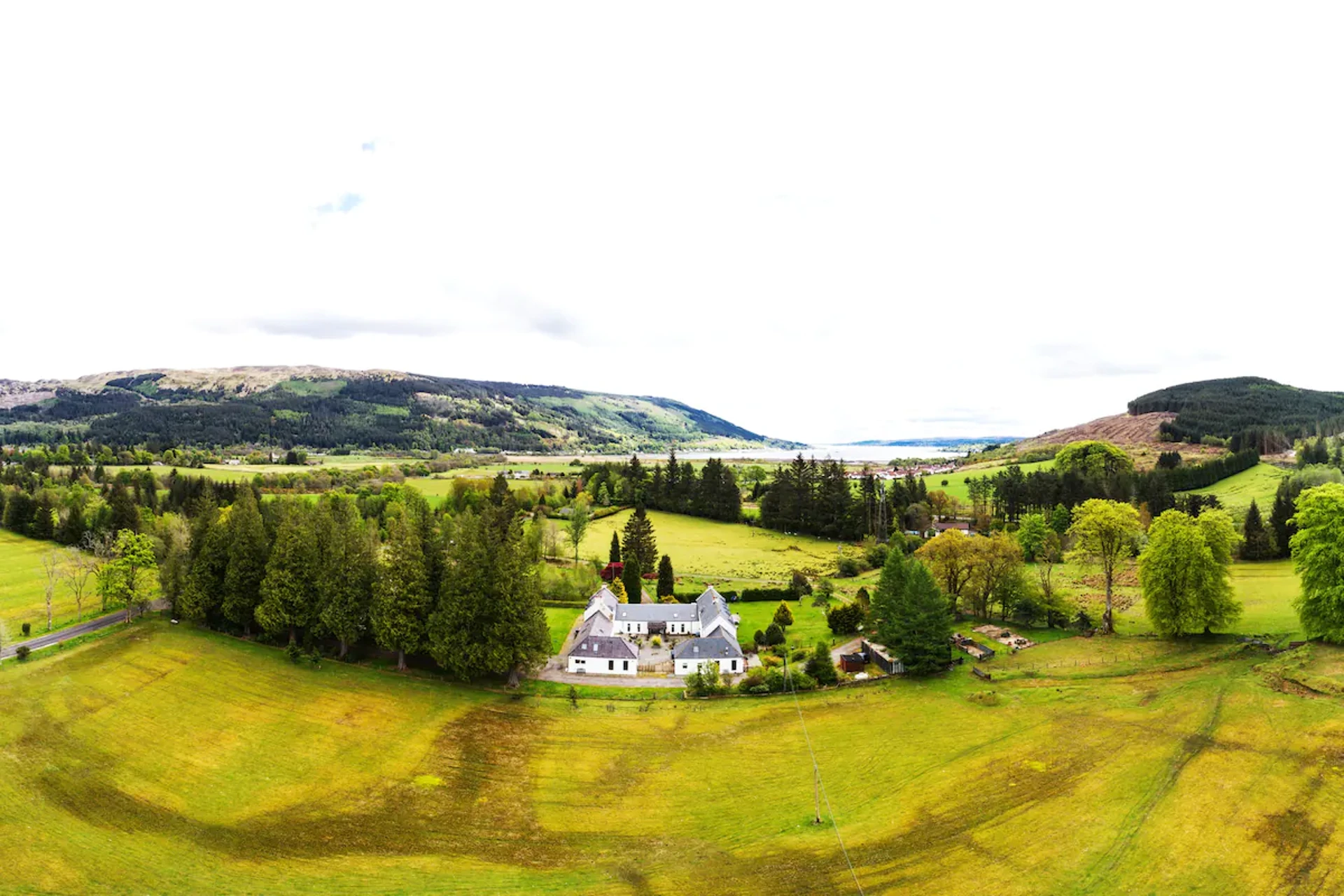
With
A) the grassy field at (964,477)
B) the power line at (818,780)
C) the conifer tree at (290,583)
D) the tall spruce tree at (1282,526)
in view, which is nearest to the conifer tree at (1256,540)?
the tall spruce tree at (1282,526)

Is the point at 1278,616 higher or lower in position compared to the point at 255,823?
higher

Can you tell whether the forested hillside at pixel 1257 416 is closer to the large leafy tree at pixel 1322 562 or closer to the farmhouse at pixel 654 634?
the large leafy tree at pixel 1322 562

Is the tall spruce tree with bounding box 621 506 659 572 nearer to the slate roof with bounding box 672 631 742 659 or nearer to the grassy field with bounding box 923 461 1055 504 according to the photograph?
the slate roof with bounding box 672 631 742 659

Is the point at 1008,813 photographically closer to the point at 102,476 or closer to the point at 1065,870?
the point at 1065,870

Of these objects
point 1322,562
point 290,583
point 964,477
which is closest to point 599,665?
point 290,583

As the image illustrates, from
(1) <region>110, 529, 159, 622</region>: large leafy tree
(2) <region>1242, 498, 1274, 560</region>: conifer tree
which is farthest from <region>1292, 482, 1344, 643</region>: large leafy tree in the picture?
(1) <region>110, 529, 159, 622</region>: large leafy tree

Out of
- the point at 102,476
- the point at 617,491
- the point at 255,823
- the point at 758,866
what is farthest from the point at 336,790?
the point at 102,476
